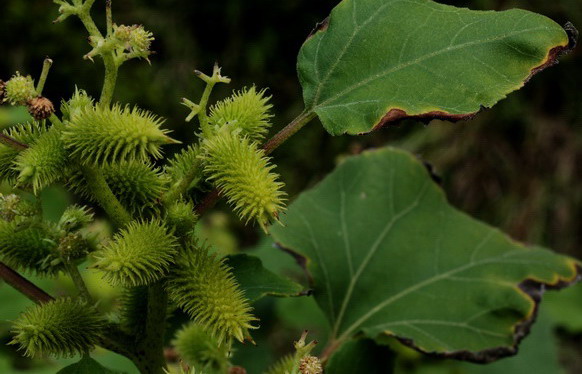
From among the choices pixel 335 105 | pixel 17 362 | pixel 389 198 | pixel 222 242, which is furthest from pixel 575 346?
pixel 335 105

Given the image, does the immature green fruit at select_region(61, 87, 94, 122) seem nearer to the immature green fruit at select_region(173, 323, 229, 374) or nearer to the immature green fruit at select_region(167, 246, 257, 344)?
the immature green fruit at select_region(167, 246, 257, 344)

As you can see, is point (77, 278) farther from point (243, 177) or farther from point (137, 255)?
point (243, 177)

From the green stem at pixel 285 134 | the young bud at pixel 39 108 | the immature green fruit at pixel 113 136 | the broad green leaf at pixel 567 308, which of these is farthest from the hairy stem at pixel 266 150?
the broad green leaf at pixel 567 308

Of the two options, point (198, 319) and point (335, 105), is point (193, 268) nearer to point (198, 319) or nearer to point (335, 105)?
point (198, 319)

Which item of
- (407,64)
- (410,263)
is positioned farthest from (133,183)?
(410,263)

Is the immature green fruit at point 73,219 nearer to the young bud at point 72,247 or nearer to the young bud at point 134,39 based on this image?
the young bud at point 72,247
